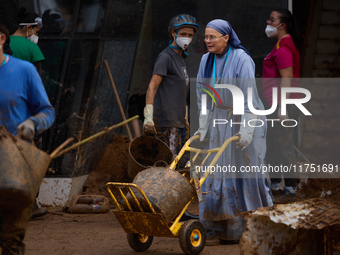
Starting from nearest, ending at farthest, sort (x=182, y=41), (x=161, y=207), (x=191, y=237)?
(x=161, y=207) → (x=191, y=237) → (x=182, y=41)

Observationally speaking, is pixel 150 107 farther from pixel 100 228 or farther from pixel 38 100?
pixel 38 100

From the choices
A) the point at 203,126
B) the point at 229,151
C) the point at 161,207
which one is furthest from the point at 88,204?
the point at 161,207

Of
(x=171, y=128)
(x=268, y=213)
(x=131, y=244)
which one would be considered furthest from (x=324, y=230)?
(x=171, y=128)

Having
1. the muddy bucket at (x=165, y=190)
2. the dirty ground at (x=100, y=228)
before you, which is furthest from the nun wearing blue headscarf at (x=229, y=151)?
the muddy bucket at (x=165, y=190)

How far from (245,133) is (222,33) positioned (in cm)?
98

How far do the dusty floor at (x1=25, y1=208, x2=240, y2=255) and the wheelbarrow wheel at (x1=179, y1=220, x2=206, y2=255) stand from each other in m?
0.18

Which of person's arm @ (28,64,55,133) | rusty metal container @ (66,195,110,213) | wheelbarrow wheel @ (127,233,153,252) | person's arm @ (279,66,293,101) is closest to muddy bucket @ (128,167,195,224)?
wheelbarrow wheel @ (127,233,153,252)

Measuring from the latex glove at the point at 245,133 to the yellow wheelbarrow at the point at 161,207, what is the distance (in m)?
0.28

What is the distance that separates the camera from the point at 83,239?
5117mm

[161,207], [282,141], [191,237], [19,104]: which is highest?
[19,104]

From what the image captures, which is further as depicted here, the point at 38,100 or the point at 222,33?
the point at 222,33

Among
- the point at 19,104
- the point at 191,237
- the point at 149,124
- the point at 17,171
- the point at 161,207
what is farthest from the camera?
the point at 149,124

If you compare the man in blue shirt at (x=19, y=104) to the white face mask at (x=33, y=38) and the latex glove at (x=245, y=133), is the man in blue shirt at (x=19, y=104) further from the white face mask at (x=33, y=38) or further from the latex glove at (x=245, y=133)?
the white face mask at (x=33, y=38)

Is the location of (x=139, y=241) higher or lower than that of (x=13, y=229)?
lower
